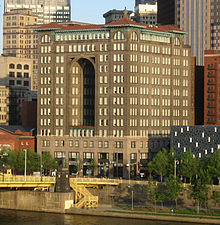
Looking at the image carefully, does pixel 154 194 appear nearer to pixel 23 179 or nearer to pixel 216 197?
pixel 216 197

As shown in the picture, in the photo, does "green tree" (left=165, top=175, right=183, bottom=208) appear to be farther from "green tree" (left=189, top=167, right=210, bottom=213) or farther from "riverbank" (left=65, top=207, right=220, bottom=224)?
"riverbank" (left=65, top=207, right=220, bottom=224)

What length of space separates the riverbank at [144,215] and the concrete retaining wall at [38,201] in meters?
3.50

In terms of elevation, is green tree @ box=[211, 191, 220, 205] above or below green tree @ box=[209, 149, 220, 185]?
below

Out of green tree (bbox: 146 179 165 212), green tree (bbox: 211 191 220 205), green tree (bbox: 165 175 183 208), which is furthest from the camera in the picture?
green tree (bbox: 146 179 165 212)

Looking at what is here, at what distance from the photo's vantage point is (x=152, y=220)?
578 feet

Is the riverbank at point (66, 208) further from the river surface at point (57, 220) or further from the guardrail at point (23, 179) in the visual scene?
the guardrail at point (23, 179)

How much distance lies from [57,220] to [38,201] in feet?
Result: 53.3

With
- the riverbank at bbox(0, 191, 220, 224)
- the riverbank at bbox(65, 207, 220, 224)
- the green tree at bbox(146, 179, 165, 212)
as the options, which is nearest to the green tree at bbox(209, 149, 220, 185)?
the green tree at bbox(146, 179, 165, 212)

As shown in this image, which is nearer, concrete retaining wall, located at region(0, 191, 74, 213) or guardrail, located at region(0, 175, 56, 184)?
guardrail, located at region(0, 175, 56, 184)

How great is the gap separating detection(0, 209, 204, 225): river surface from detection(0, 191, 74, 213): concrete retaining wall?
372 cm

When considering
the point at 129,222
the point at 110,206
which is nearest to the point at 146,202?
the point at 110,206

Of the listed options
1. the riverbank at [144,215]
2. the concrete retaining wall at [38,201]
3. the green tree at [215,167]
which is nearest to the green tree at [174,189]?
the riverbank at [144,215]

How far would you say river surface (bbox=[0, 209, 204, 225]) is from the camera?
17450 centimetres

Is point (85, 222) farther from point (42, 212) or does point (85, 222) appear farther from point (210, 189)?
point (210, 189)
